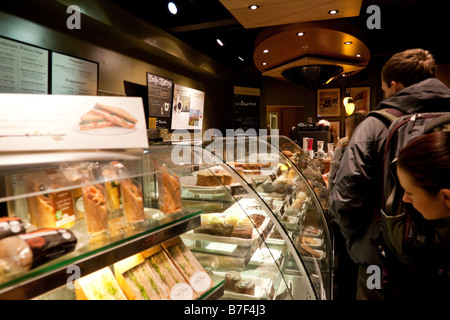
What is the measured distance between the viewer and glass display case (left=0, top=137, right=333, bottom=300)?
0.89 meters

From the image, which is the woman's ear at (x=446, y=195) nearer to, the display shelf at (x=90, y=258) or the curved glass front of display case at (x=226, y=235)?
the curved glass front of display case at (x=226, y=235)

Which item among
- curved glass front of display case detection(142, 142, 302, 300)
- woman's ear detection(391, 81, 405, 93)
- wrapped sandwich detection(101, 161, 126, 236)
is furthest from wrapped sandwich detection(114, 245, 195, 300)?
woman's ear detection(391, 81, 405, 93)

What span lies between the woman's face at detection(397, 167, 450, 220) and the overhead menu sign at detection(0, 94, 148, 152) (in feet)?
3.63

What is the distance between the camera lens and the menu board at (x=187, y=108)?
591 cm

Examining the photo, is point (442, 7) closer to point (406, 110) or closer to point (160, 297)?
point (406, 110)

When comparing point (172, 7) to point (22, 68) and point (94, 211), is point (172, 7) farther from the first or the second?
point (94, 211)

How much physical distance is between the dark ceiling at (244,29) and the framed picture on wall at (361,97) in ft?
3.54

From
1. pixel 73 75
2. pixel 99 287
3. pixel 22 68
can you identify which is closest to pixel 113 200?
pixel 99 287

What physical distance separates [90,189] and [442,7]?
6.88 m

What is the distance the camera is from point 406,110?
174 centimetres

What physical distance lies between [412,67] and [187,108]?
16.1 ft

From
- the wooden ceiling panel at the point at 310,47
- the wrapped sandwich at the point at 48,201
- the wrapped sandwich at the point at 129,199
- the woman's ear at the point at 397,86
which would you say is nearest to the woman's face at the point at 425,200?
the woman's ear at the point at 397,86

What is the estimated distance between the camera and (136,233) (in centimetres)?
111

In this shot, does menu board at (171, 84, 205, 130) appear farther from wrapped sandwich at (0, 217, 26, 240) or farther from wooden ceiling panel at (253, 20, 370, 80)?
wrapped sandwich at (0, 217, 26, 240)
